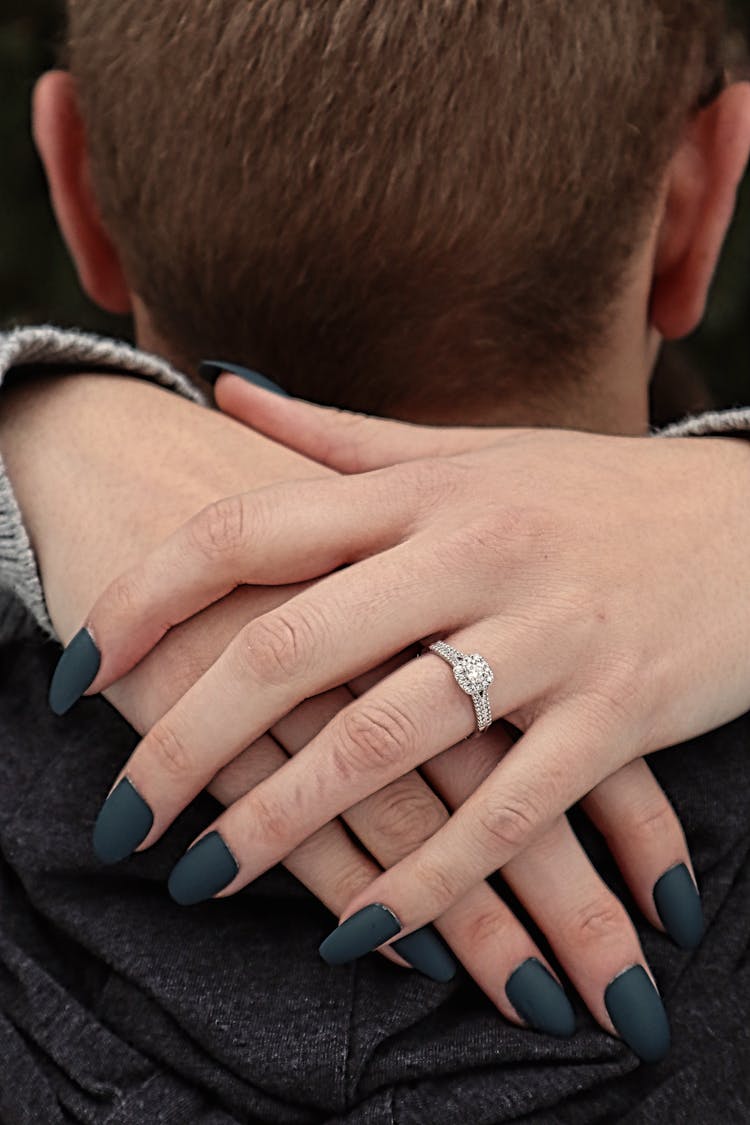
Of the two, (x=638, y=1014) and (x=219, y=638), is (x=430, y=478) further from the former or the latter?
(x=638, y=1014)

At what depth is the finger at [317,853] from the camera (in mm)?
685

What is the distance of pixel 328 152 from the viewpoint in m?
0.80

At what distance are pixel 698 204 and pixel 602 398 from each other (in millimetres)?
170

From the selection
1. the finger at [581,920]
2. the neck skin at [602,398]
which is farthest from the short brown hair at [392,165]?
the finger at [581,920]

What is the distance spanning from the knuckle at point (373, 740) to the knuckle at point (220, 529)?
0.12 meters

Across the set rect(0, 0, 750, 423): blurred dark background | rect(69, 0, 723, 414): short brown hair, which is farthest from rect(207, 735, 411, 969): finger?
rect(0, 0, 750, 423): blurred dark background

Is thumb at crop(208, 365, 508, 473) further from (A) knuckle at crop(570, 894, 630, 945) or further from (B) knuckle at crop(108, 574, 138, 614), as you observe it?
(A) knuckle at crop(570, 894, 630, 945)

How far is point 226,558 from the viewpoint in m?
0.69

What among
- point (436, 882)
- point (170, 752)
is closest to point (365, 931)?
point (436, 882)

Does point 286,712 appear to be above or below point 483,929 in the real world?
above

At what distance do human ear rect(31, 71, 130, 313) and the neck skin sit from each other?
0.14m

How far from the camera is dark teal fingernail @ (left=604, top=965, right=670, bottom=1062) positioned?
67cm

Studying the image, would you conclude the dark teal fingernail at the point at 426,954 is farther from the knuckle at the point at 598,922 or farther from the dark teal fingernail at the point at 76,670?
A: the dark teal fingernail at the point at 76,670

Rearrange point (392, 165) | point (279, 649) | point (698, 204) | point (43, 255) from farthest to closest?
point (43, 255), point (698, 204), point (392, 165), point (279, 649)
